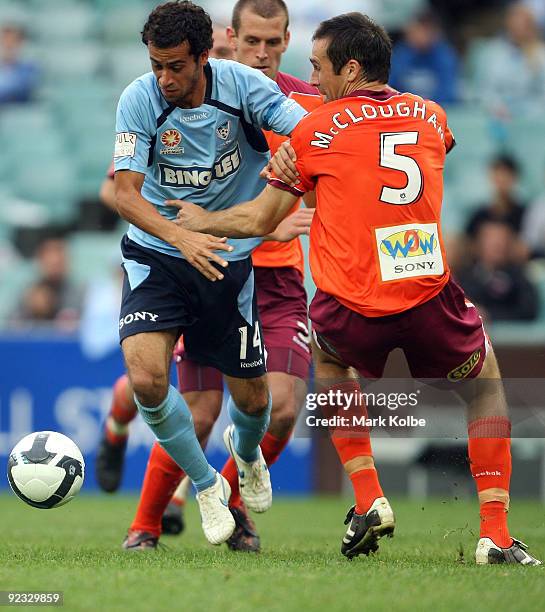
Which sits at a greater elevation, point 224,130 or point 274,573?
point 224,130

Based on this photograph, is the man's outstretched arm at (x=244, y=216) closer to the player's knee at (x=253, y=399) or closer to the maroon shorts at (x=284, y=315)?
the player's knee at (x=253, y=399)

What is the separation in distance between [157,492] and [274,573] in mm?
1566

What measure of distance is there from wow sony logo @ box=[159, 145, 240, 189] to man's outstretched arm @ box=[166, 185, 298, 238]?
12 centimetres

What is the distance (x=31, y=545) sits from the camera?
20.7 feet

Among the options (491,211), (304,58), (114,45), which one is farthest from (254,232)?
(114,45)

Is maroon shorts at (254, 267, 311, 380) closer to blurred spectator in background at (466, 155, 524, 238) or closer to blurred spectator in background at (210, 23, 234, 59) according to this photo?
blurred spectator in background at (210, 23, 234, 59)

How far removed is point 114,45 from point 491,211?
226 inches

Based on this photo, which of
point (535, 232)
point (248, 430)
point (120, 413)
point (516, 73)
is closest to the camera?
point (248, 430)

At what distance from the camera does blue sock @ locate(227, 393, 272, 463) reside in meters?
6.18

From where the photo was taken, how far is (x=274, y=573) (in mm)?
4910

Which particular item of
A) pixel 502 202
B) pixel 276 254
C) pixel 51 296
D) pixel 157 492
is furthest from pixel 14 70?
pixel 157 492

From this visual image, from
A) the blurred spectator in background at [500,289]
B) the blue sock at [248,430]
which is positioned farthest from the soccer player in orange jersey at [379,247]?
the blurred spectator in background at [500,289]

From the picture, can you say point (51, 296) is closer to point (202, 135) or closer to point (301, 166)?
point (202, 135)

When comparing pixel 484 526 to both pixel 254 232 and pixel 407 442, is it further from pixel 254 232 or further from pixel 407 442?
pixel 407 442
